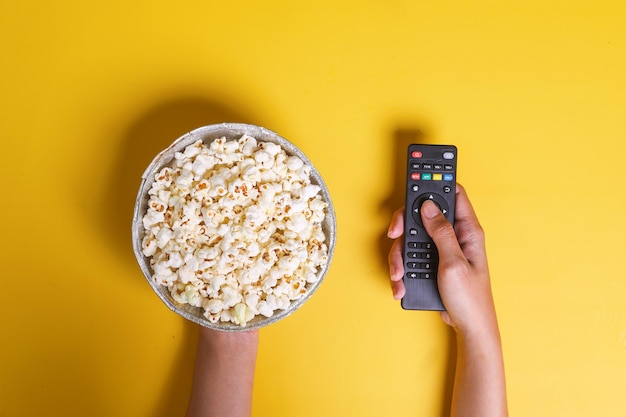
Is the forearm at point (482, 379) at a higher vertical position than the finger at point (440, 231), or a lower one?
lower

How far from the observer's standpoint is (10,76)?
1019 millimetres

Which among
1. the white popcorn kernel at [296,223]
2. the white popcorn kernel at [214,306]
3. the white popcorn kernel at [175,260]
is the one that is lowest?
the white popcorn kernel at [214,306]

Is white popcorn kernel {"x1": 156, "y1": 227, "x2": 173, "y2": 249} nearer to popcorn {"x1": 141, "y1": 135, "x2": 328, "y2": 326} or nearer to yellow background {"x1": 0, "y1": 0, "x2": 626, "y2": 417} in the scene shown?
popcorn {"x1": 141, "y1": 135, "x2": 328, "y2": 326}

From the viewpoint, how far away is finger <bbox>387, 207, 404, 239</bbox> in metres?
0.97

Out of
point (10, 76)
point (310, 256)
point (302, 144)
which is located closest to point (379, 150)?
point (302, 144)

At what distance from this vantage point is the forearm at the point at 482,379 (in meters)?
0.97

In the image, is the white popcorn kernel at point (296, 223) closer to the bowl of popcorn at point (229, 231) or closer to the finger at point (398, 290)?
the bowl of popcorn at point (229, 231)

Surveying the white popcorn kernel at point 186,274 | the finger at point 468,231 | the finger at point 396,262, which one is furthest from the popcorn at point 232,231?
the finger at point 468,231

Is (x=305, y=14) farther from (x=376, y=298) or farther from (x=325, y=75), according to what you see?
(x=376, y=298)

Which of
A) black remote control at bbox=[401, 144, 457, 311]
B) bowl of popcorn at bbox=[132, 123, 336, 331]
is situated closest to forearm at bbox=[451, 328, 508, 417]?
black remote control at bbox=[401, 144, 457, 311]

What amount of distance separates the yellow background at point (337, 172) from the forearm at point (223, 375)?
0.05 meters

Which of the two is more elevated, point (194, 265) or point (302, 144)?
point (302, 144)

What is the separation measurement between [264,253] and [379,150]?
0.34 m

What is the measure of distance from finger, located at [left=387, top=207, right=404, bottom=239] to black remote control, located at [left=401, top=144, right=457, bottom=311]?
2 centimetres
